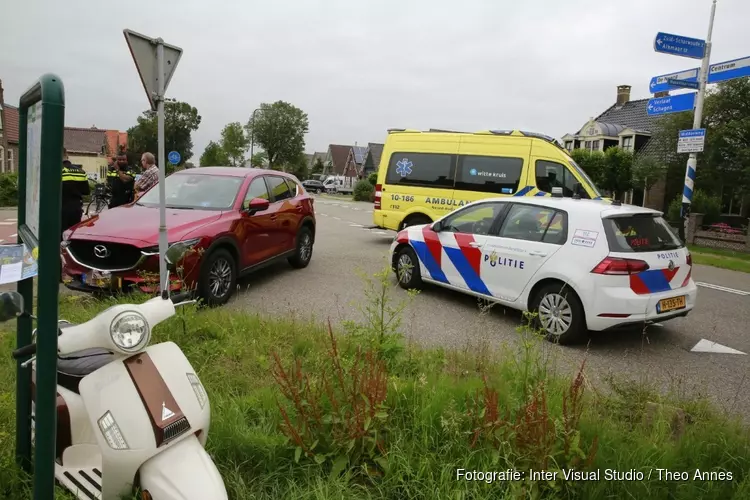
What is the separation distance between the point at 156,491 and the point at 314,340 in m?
2.78

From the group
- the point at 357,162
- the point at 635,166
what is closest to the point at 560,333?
the point at 635,166

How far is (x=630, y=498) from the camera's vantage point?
8.41ft

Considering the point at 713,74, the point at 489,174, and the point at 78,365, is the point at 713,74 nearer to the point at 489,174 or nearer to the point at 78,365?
the point at 489,174

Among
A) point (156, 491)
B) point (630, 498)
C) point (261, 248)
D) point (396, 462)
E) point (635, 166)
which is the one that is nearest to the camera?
point (156, 491)

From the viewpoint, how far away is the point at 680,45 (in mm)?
13289

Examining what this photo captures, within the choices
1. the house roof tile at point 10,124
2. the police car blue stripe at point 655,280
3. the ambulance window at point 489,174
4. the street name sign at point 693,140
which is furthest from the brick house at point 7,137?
the police car blue stripe at point 655,280

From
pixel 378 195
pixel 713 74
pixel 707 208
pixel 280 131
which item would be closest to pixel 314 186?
pixel 280 131

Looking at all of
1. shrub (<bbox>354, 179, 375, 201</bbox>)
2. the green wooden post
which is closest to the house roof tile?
shrub (<bbox>354, 179, 375, 201</bbox>)

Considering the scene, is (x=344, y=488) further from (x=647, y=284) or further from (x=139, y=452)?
(x=647, y=284)

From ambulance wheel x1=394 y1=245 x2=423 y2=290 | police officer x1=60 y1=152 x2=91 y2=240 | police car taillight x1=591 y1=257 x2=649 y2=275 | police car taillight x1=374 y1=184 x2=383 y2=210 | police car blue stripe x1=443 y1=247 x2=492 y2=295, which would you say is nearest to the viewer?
police car taillight x1=591 y1=257 x2=649 y2=275

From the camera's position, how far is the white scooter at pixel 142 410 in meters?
2.01

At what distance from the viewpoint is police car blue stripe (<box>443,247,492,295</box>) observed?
257 inches

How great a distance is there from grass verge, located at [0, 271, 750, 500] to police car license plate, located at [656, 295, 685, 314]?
6.00ft

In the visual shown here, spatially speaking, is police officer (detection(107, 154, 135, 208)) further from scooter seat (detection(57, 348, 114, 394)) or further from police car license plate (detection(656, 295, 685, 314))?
police car license plate (detection(656, 295, 685, 314))
